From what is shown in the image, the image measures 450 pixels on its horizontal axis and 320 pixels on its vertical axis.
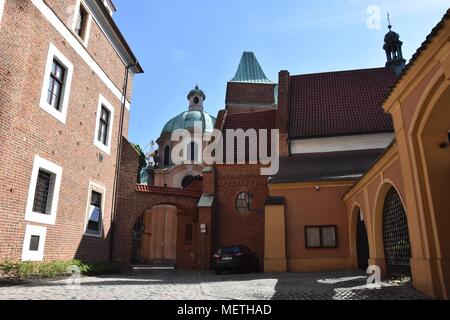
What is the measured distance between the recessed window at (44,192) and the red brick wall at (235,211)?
1129 centimetres

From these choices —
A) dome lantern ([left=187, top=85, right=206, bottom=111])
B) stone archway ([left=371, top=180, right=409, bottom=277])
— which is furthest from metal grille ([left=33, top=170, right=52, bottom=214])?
dome lantern ([left=187, top=85, right=206, bottom=111])

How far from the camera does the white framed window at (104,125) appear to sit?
15242 mm

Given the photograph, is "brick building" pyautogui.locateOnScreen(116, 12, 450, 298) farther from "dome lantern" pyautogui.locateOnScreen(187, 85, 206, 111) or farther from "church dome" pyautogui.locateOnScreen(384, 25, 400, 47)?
"dome lantern" pyautogui.locateOnScreen(187, 85, 206, 111)

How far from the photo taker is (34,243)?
10719 mm

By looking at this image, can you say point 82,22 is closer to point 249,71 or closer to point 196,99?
point 249,71

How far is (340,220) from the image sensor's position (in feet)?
51.8

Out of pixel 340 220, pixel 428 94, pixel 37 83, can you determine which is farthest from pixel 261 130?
pixel 428 94

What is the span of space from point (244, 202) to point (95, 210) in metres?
9.61

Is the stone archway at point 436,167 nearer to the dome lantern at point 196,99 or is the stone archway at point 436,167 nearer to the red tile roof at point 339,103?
the red tile roof at point 339,103

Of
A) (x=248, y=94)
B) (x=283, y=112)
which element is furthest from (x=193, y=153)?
(x=283, y=112)

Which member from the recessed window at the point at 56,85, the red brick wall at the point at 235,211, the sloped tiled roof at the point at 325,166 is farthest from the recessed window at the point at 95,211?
the red brick wall at the point at 235,211

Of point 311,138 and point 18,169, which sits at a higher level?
point 311,138
